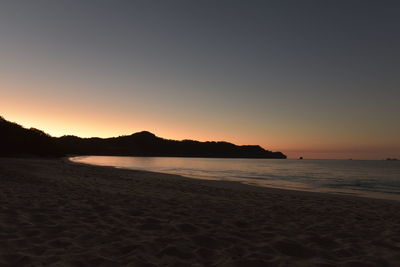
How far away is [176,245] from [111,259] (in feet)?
4.44

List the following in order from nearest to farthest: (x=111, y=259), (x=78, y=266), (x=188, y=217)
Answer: (x=78, y=266), (x=111, y=259), (x=188, y=217)

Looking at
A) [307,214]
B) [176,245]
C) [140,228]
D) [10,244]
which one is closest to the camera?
[10,244]

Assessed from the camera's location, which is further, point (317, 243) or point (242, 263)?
point (317, 243)

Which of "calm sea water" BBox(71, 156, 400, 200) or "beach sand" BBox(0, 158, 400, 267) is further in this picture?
"calm sea water" BBox(71, 156, 400, 200)

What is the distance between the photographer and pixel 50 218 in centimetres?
719

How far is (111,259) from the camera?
4.78m

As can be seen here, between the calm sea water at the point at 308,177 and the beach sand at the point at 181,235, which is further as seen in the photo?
the calm sea water at the point at 308,177

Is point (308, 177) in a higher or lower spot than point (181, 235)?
lower

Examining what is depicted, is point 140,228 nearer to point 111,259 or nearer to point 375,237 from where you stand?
point 111,259

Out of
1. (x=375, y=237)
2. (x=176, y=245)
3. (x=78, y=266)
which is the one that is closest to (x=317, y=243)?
(x=375, y=237)

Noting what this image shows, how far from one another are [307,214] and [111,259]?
719cm

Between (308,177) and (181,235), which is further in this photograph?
(308,177)

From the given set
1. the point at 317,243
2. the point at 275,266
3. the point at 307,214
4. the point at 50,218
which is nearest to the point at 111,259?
the point at 275,266

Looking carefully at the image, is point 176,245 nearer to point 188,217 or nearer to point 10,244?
point 188,217
